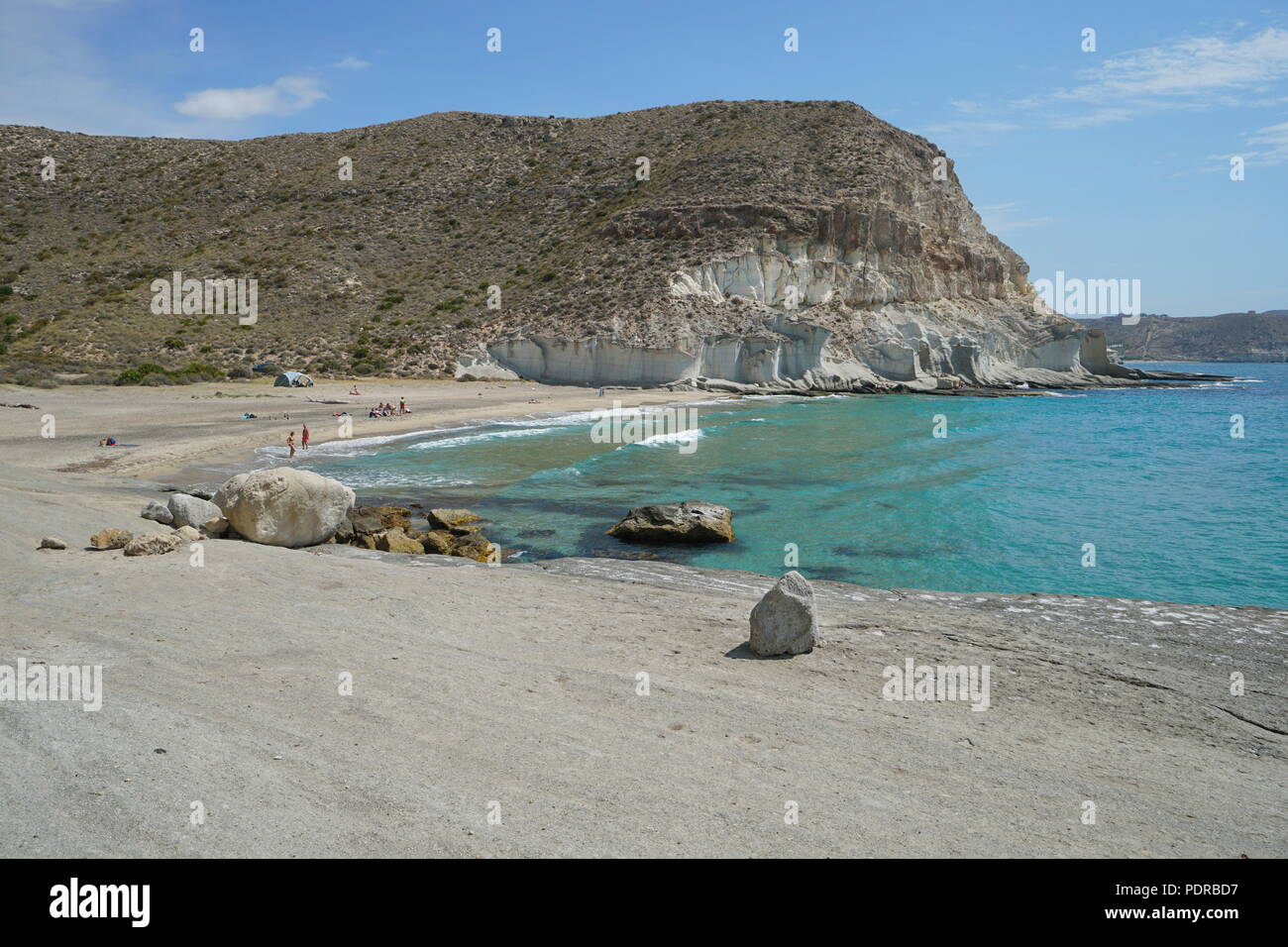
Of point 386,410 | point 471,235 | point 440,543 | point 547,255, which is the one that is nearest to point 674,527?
point 440,543

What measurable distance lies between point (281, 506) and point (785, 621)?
8062 millimetres

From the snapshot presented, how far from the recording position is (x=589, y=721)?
5934 mm

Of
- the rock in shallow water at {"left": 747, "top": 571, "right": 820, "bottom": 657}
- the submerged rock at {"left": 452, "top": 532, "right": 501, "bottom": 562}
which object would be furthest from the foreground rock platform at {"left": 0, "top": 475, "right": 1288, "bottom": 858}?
the submerged rock at {"left": 452, "top": 532, "right": 501, "bottom": 562}

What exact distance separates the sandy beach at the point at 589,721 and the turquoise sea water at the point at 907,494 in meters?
3.11

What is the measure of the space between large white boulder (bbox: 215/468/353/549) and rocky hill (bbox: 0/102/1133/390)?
1314 inches

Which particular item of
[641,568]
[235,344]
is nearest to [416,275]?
[235,344]

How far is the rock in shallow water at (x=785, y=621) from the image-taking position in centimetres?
799

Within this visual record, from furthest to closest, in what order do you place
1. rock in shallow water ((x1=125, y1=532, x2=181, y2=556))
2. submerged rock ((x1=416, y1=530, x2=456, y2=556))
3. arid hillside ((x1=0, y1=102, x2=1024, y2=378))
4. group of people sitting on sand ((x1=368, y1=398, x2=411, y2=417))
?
arid hillside ((x1=0, y1=102, x2=1024, y2=378)) < group of people sitting on sand ((x1=368, y1=398, x2=411, y2=417)) < submerged rock ((x1=416, y1=530, x2=456, y2=556)) < rock in shallow water ((x1=125, y1=532, x2=181, y2=556))

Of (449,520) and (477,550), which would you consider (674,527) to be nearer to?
(477,550)

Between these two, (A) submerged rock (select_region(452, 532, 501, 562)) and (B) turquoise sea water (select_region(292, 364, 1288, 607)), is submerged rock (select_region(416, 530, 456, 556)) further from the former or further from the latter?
(B) turquoise sea water (select_region(292, 364, 1288, 607))

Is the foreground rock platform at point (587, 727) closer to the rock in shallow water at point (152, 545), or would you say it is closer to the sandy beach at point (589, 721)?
the sandy beach at point (589, 721)

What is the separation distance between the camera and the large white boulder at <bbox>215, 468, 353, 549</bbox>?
12258 mm
